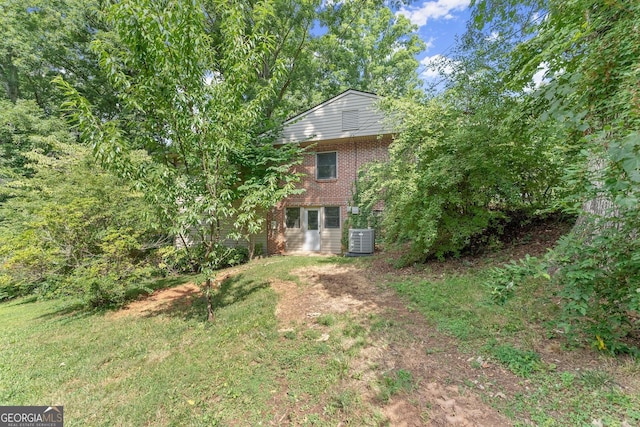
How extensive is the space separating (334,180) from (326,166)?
2.45 ft

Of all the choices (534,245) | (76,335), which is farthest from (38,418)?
(534,245)

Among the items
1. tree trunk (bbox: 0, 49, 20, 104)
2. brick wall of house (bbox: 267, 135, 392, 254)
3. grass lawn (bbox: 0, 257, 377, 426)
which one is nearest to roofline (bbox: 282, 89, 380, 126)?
brick wall of house (bbox: 267, 135, 392, 254)

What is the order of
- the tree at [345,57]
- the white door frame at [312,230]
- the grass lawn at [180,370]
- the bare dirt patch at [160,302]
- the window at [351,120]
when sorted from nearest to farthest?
the grass lawn at [180,370]
the bare dirt patch at [160,302]
the window at [351,120]
the white door frame at [312,230]
the tree at [345,57]

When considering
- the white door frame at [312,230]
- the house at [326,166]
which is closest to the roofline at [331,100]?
the house at [326,166]

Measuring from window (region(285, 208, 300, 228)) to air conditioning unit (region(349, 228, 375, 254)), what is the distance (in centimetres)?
304

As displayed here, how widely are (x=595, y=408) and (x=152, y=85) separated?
5.94 metres

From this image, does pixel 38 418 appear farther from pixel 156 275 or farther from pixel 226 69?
pixel 156 275

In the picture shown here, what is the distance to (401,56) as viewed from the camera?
57.4ft

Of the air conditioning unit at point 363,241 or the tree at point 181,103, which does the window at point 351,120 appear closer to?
the air conditioning unit at point 363,241

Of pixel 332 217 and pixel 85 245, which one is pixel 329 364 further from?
pixel 332 217

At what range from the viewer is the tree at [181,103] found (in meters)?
3.37
